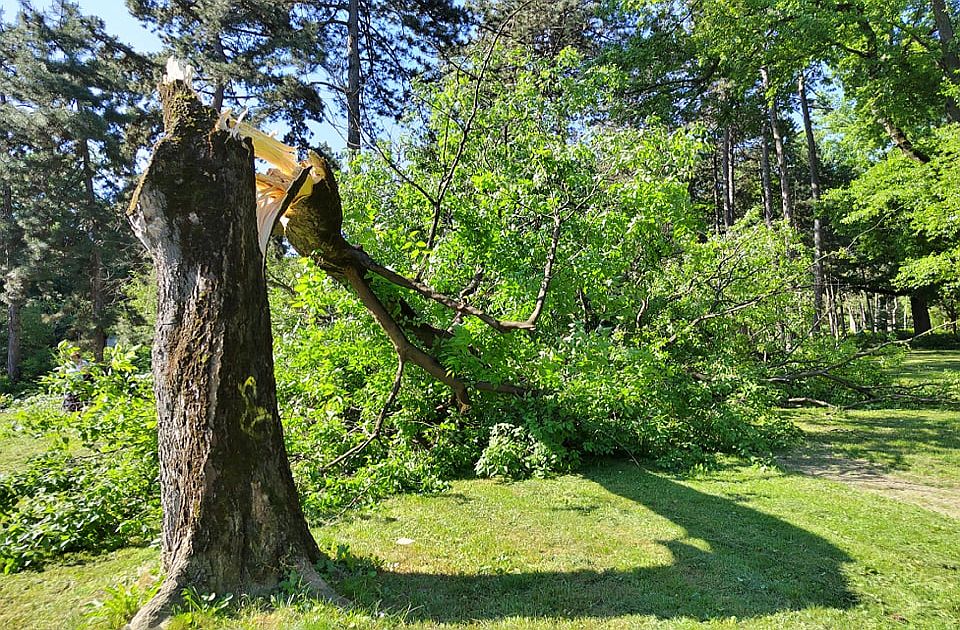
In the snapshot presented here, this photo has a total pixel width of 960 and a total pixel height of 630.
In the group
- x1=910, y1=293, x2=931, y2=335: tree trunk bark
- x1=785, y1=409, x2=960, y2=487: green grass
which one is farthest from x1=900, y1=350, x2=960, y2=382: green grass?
x1=910, y1=293, x2=931, y2=335: tree trunk bark

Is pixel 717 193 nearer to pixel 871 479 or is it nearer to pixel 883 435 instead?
pixel 883 435

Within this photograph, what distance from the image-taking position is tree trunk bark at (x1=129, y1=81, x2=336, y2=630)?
8.77ft

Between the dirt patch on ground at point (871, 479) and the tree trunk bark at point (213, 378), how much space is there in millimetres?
5563

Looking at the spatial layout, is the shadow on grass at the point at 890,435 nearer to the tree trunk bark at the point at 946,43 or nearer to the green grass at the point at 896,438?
the green grass at the point at 896,438

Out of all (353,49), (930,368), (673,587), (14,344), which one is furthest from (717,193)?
(14,344)

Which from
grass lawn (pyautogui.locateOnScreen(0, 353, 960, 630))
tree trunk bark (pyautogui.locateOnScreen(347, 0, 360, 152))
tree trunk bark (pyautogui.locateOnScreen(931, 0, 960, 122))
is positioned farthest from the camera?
tree trunk bark (pyautogui.locateOnScreen(347, 0, 360, 152))

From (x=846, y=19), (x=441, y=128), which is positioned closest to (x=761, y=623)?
(x=441, y=128)

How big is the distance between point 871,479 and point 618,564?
4026 mm

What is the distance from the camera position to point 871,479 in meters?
5.85

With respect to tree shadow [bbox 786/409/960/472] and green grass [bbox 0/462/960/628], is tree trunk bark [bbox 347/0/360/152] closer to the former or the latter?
green grass [bbox 0/462/960/628]

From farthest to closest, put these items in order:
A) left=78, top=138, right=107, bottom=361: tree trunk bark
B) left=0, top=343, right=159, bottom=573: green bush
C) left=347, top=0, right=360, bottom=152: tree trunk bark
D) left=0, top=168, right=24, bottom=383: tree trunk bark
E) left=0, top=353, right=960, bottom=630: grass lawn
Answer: left=0, top=168, right=24, bottom=383: tree trunk bark, left=78, top=138, right=107, bottom=361: tree trunk bark, left=347, top=0, right=360, bottom=152: tree trunk bark, left=0, top=343, right=159, bottom=573: green bush, left=0, top=353, right=960, bottom=630: grass lawn

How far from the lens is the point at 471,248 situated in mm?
6188

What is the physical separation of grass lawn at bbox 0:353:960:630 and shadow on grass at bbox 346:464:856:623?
1 centimetres

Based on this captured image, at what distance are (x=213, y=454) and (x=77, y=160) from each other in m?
25.7
